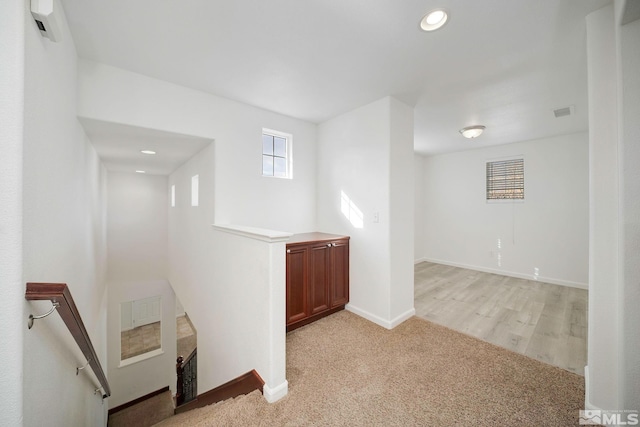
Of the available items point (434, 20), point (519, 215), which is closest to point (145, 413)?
point (434, 20)

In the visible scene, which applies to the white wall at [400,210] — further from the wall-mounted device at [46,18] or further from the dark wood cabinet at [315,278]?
the wall-mounted device at [46,18]

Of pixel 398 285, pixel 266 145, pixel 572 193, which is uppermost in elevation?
pixel 266 145

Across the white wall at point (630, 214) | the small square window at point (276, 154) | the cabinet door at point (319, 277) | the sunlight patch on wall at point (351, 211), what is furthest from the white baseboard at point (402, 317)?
the small square window at point (276, 154)

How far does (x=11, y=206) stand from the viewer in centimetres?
93

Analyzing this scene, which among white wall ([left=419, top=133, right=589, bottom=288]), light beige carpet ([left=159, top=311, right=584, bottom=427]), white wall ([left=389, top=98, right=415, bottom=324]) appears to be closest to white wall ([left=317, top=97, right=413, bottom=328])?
white wall ([left=389, top=98, right=415, bottom=324])

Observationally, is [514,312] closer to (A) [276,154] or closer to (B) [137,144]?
(A) [276,154]

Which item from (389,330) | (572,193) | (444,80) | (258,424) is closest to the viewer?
(258,424)

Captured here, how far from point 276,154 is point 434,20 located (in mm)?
2327

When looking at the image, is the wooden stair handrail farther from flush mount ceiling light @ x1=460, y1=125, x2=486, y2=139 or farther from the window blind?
the window blind

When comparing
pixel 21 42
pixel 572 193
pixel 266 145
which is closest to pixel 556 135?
pixel 572 193

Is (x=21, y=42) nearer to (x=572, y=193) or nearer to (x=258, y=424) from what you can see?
(x=258, y=424)

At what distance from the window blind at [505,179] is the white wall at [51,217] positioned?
635 cm

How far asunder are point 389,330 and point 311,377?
3.67ft

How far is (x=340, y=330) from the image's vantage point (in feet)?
8.93
